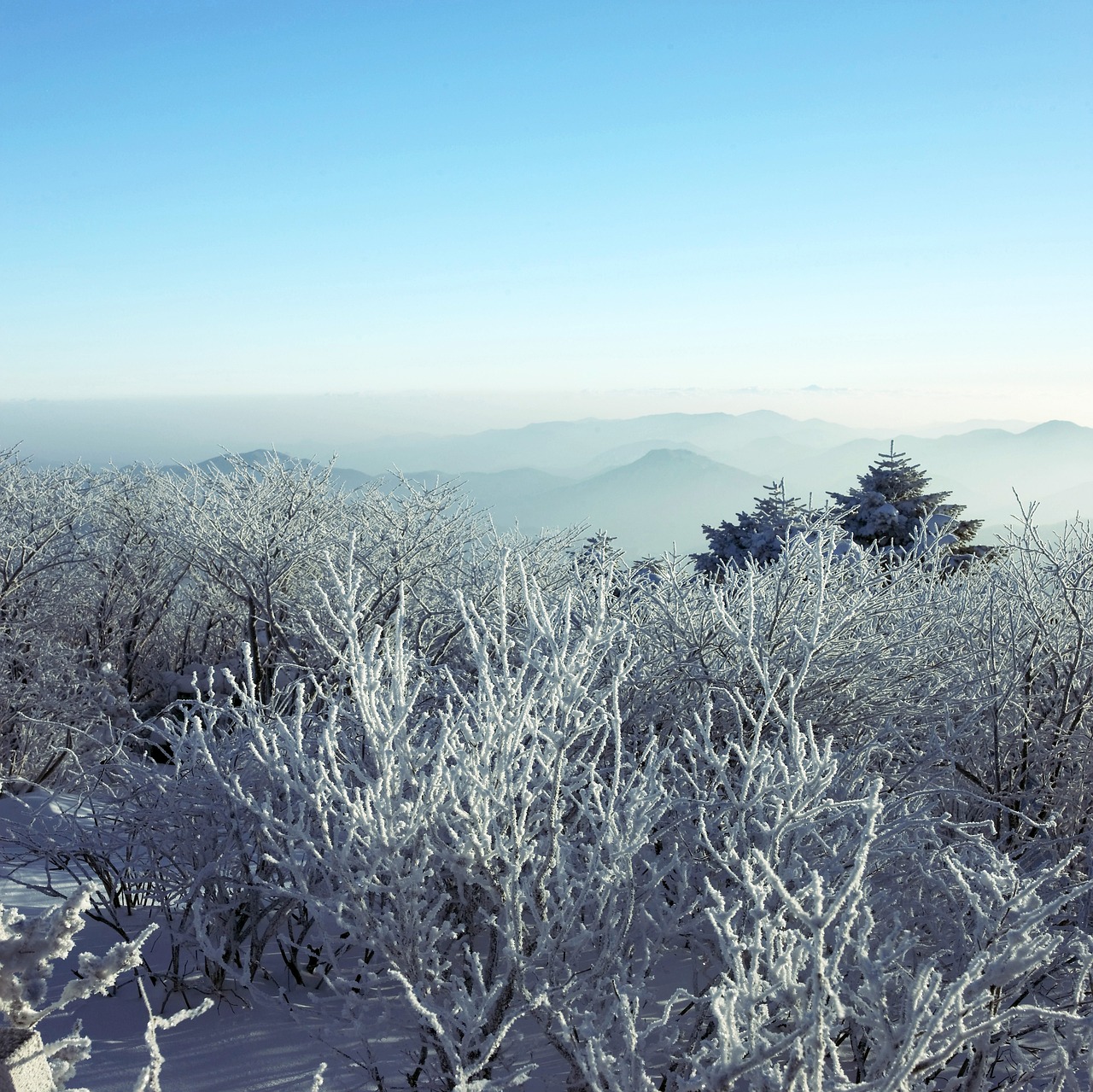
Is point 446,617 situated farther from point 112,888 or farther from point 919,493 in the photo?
point 919,493

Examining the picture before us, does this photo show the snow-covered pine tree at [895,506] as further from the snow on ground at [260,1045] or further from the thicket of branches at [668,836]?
the snow on ground at [260,1045]

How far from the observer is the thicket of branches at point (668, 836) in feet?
8.73

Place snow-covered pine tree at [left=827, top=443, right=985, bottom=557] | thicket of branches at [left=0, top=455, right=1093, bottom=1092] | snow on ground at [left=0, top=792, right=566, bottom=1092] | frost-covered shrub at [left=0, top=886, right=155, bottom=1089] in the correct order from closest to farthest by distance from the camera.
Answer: frost-covered shrub at [left=0, top=886, right=155, bottom=1089] → thicket of branches at [left=0, top=455, right=1093, bottom=1092] → snow on ground at [left=0, top=792, right=566, bottom=1092] → snow-covered pine tree at [left=827, top=443, right=985, bottom=557]

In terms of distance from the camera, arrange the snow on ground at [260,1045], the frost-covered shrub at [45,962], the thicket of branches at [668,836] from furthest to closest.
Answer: the snow on ground at [260,1045]
the thicket of branches at [668,836]
the frost-covered shrub at [45,962]

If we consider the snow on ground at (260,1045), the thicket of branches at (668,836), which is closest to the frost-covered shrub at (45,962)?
the thicket of branches at (668,836)

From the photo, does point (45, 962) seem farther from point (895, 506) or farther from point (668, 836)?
point (895, 506)

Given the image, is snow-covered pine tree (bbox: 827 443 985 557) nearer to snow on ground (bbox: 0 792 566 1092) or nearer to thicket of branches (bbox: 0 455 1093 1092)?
thicket of branches (bbox: 0 455 1093 1092)

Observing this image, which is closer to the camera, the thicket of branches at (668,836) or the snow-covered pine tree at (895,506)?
the thicket of branches at (668,836)

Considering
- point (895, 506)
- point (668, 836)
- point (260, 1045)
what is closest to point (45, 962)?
point (260, 1045)

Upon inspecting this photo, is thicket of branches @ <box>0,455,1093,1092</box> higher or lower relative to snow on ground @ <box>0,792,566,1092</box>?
higher

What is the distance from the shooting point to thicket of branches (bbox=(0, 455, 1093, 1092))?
2.66 m

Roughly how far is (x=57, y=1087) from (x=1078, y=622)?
5685 mm

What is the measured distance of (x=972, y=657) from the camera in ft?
19.5

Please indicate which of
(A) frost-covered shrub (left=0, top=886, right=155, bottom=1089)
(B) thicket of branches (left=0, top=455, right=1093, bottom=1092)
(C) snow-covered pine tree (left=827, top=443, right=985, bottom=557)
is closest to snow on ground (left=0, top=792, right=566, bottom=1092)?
(B) thicket of branches (left=0, top=455, right=1093, bottom=1092)
